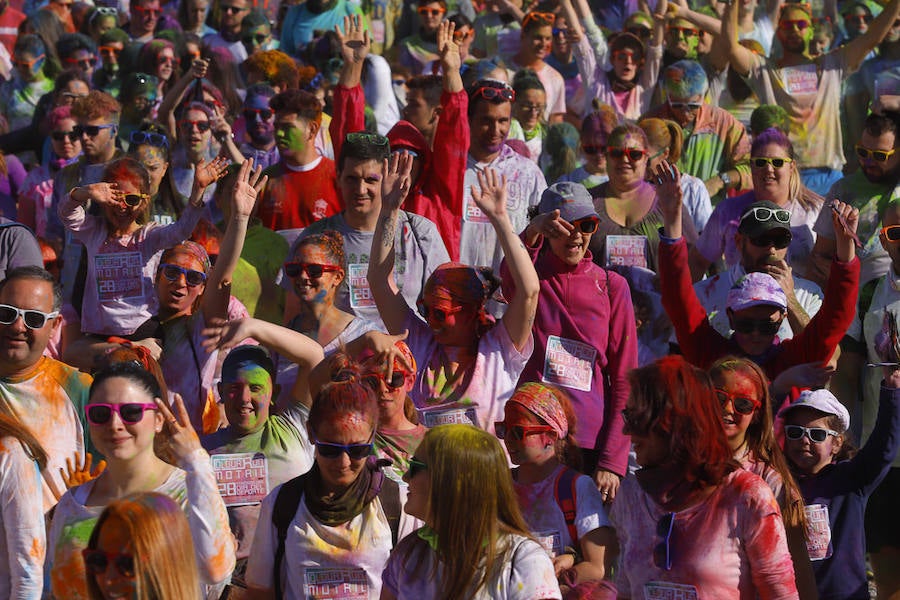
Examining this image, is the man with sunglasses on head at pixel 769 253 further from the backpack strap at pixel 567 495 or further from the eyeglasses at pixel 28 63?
the eyeglasses at pixel 28 63

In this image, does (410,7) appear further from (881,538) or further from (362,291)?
(881,538)

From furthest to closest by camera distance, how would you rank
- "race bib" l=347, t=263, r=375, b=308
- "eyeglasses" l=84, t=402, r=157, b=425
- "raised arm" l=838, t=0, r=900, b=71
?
"raised arm" l=838, t=0, r=900, b=71 < "race bib" l=347, t=263, r=375, b=308 < "eyeglasses" l=84, t=402, r=157, b=425

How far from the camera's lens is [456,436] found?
4508 millimetres

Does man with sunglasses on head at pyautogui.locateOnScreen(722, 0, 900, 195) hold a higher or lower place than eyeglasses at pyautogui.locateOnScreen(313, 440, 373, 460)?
higher

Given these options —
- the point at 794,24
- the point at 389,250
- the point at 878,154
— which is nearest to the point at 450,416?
the point at 389,250

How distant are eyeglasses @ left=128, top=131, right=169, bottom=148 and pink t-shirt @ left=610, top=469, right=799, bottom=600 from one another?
191 inches

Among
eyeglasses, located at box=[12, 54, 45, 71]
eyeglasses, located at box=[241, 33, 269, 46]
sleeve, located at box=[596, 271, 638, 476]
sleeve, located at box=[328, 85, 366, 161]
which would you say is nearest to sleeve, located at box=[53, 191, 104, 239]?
sleeve, located at box=[328, 85, 366, 161]

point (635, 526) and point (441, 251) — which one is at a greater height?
point (441, 251)

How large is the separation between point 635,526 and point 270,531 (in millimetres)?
1161

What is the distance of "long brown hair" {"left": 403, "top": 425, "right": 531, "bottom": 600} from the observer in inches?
173

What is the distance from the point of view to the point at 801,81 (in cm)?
1094

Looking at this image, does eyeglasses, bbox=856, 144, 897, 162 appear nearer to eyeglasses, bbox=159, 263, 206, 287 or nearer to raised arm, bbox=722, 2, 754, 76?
raised arm, bbox=722, 2, 754, 76

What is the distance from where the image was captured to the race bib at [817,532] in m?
5.68

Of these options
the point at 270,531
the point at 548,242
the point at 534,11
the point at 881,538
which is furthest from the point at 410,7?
the point at 270,531
